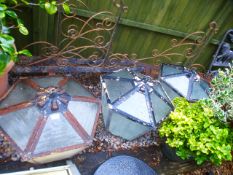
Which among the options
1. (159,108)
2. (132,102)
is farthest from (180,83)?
(132,102)

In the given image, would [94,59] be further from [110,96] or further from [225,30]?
[225,30]

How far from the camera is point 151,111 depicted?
2.90m

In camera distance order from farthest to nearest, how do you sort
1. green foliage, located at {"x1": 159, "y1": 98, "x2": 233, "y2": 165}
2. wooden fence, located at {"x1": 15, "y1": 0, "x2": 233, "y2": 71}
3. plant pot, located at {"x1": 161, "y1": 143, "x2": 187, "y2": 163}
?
plant pot, located at {"x1": 161, "y1": 143, "x2": 187, "y2": 163}, wooden fence, located at {"x1": 15, "y1": 0, "x2": 233, "y2": 71}, green foliage, located at {"x1": 159, "y1": 98, "x2": 233, "y2": 165}

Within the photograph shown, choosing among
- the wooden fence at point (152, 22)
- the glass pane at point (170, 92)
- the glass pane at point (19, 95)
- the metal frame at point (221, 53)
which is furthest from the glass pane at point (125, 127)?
the metal frame at point (221, 53)

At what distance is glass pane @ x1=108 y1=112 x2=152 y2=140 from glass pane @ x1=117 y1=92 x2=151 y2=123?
8 cm

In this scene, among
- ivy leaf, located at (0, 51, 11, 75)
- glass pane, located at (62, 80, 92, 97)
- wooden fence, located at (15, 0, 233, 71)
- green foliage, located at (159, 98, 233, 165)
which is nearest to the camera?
ivy leaf, located at (0, 51, 11, 75)

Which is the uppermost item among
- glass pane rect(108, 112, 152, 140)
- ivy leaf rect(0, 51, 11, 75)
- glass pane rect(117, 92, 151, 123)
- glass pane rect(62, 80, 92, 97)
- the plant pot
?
ivy leaf rect(0, 51, 11, 75)

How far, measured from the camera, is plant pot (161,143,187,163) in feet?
10.8

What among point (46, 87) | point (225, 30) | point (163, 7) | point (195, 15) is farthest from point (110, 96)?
point (225, 30)

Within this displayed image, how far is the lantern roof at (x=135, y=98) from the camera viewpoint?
283cm

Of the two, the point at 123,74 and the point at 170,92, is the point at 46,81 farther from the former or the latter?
the point at 170,92

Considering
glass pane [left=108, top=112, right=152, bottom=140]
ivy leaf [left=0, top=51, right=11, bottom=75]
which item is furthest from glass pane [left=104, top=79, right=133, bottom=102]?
ivy leaf [left=0, top=51, right=11, bottom=75]

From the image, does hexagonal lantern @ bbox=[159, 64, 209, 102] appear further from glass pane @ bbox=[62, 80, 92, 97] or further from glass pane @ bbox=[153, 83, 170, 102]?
glass pane @ bbox=[62, 80, 92, 97]

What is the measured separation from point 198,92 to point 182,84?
22cm
